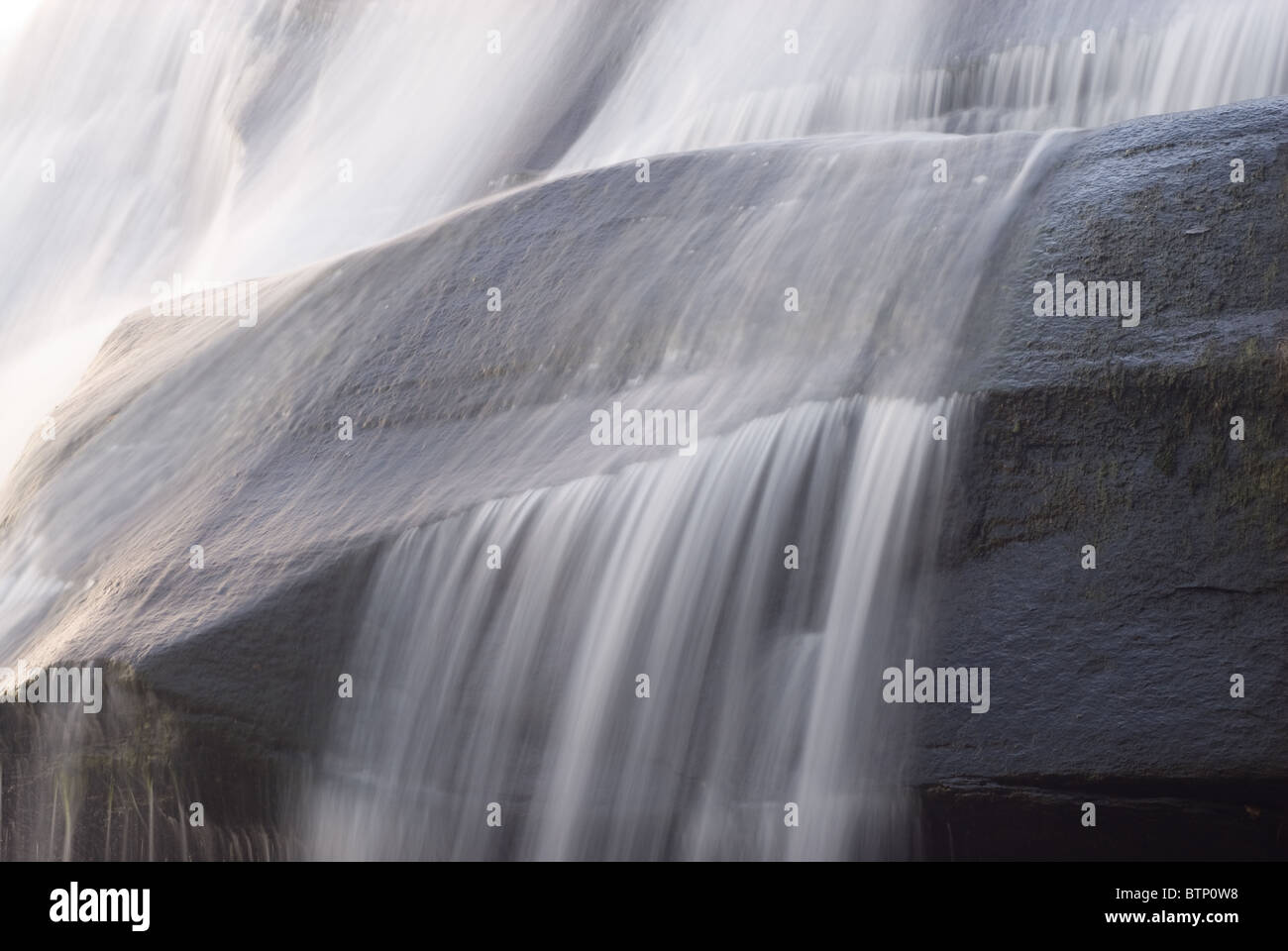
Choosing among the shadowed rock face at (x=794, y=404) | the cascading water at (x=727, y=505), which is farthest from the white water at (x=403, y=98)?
the shadowed rock face at (x=794, y=404)

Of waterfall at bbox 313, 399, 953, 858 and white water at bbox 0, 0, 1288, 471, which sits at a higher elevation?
white water at bbox 0, 0, 1288, 471

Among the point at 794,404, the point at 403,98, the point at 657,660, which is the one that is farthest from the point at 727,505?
the point at 403,98

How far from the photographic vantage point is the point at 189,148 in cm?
995

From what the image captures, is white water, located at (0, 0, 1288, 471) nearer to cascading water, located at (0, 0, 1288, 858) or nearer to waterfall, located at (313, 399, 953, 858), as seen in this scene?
cascading water, located at (0, 0, 1288, 858)

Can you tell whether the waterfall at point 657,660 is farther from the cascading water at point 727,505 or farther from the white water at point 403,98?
the white water at point 403,98

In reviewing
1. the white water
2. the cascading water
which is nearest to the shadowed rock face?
the cascading water

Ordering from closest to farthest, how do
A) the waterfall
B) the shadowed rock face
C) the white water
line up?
1. the shadowed rock face
2. the waterfall
3. the white water

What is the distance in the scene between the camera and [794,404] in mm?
4184

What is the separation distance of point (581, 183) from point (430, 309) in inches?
29.6

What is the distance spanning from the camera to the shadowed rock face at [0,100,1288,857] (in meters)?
3.65

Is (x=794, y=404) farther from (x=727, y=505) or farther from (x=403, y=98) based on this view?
(x=403, y=98)

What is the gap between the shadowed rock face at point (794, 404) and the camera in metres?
3.65

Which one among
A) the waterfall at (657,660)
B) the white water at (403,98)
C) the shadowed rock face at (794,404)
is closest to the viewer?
the shadowed rock face at (794,404)

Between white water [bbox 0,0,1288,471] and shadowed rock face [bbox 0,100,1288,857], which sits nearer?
shadowed rock face [bbox 0,100,1288,857]
